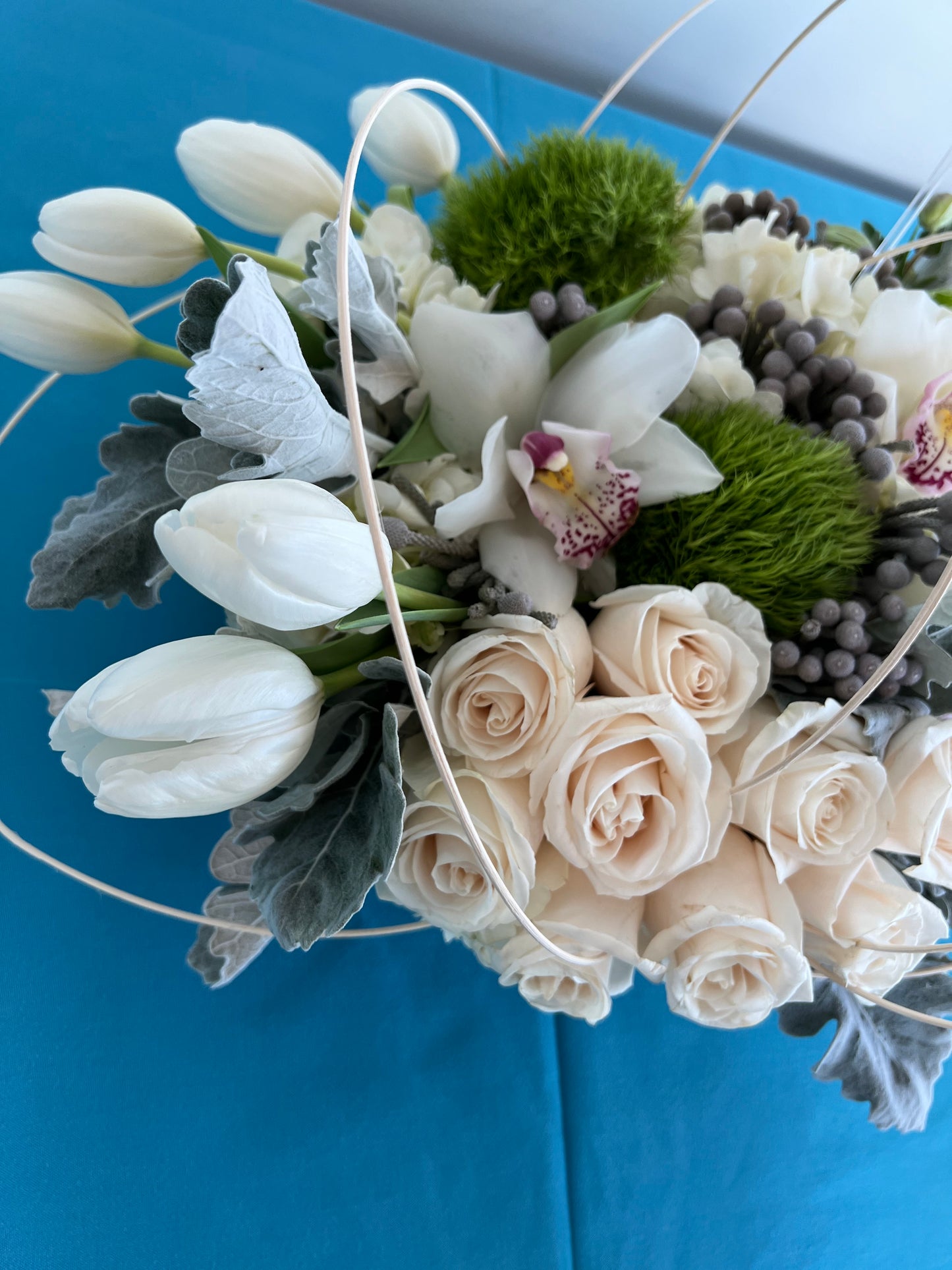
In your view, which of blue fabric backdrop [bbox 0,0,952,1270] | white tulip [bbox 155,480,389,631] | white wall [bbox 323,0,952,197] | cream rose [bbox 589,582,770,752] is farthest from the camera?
white wall [bbox 323,0,952,197]

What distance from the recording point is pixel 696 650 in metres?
0.43

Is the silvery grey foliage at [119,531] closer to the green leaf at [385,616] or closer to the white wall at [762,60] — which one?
the green leaf at [385,616]

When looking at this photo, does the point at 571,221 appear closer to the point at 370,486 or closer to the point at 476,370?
the point at 476,370

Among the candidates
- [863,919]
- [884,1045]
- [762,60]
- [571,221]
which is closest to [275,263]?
[571,221]

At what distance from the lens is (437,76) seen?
83 cm

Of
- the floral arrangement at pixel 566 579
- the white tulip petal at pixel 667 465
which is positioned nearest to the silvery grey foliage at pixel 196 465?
the floral arrangement at pixel 566 579

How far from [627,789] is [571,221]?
1.02ft

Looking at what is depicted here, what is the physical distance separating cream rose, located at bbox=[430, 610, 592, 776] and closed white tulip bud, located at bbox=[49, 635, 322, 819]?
73 millimetres

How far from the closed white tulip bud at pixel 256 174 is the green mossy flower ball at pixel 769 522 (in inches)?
11.2

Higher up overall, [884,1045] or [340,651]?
[340,651]

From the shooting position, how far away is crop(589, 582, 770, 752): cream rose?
0.41 meters

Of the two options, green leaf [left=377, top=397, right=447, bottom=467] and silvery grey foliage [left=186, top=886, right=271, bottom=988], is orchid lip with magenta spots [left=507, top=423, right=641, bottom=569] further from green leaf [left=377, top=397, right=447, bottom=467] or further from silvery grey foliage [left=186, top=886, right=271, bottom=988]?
silvery grey foliage [left=186, top=886, right=271, bottom=988]

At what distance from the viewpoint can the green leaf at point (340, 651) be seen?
41 cm

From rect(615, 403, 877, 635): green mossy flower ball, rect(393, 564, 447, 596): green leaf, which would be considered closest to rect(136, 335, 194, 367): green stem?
rect(393, 564, 447, 596): green leaf
